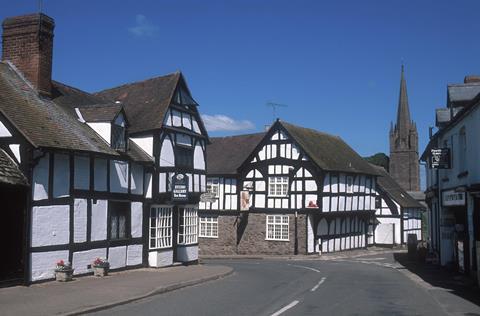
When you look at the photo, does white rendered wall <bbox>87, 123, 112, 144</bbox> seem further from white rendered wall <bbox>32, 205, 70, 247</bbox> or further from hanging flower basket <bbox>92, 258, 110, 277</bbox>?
hanging flower basket <bbox>92, 258, 110, 277</bbox>

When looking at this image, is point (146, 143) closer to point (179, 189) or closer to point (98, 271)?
point (179, 189)

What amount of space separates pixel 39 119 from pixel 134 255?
6865 mm

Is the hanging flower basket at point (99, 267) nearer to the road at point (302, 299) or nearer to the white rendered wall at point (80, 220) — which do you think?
the white rendered wall at point (80, 220)

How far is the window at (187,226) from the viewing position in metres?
26.2

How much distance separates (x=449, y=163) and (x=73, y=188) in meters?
14.6

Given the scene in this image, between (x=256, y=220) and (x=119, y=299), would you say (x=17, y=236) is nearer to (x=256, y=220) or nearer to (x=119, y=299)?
(x=119, y=299)

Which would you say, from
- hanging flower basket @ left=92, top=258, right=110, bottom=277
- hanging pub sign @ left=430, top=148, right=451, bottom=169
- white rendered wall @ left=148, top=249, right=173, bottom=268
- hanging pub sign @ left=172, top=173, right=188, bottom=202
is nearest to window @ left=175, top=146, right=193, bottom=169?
hanging pub sign @ left=172, top=173, right=188, bottom=202

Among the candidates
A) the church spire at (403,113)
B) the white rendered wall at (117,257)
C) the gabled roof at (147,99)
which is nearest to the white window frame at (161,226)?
the white rendered wall at (117,257)

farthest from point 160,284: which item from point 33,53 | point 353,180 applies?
point 353,180

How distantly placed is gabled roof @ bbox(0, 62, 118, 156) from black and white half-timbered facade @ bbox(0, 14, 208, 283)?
0.05 metres

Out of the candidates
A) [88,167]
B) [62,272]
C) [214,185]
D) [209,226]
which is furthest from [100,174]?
[209,226]

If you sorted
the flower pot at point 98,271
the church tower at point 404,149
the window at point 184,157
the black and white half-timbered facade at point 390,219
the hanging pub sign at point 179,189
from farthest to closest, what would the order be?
the church tower at point 404,149 → the black and white half-timbered facade at point 390,219 → the window at point 184,157 → the hanging pub sign at point 179,189 → the flower pot at point 98,271

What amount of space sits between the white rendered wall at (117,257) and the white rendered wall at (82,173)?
2924 millimetres

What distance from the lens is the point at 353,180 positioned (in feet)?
149
